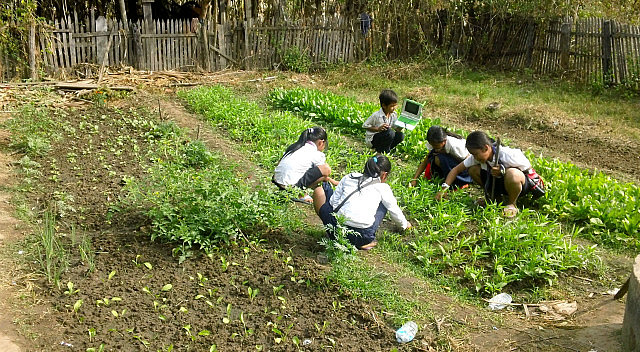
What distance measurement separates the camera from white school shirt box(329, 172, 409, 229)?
5051 mm

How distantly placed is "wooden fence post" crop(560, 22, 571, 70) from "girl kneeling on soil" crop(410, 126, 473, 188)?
285 inches

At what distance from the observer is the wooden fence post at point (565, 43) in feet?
41.3

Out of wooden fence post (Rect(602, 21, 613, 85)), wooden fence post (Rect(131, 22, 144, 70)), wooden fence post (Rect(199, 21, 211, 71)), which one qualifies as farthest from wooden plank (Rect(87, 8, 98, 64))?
wooden fence post (Rect(602, 21, 613, 85))

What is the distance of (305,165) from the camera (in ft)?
20.1

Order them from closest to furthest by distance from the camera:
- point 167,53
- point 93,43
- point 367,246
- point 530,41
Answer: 1. point 367,246
2. point 93,43
3. point 167,53
4. point 530,41

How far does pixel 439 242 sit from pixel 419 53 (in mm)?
10112

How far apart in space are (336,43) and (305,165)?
349 inches

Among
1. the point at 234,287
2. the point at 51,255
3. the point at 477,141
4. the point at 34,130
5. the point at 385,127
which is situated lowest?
the point at 234,287

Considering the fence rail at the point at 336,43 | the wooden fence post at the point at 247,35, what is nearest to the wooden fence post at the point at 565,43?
the fence rail at the point at 336,43

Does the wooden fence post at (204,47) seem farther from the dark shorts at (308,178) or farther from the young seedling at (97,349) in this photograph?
the young seedling at (97,349)

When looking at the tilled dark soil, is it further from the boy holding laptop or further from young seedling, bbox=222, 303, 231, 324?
the boy holding laptop

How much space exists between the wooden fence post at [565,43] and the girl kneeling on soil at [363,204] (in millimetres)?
9106

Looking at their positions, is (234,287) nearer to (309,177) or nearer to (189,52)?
(309,177)

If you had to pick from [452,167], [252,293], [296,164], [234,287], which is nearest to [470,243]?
[452,167]
